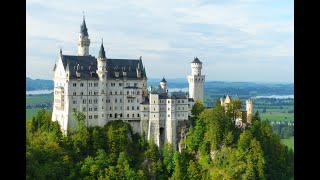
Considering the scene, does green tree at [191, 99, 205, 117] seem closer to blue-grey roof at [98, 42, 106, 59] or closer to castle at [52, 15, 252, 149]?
castle at [52, 15, 252, 149]

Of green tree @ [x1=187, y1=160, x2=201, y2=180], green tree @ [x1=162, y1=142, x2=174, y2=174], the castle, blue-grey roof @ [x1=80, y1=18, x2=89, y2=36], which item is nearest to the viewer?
green tree @ [x1=187, y1=160, x2=201, y2=180]

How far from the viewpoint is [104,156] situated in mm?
58250

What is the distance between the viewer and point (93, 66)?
62.3 m

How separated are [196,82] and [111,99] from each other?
42.2 ft

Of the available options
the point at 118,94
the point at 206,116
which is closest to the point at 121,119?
the point at 118,94

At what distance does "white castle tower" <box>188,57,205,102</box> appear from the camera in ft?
222

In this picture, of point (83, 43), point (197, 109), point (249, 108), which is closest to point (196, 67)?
point (197, 109)

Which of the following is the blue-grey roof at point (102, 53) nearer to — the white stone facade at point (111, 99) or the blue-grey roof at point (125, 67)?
the white stone facade at point (111, 99)

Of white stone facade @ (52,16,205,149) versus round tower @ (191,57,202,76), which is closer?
white stone facade @ (52,16,205,149)

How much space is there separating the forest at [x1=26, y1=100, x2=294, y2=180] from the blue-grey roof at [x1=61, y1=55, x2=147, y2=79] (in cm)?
528

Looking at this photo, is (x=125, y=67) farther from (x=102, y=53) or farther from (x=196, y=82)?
(x=196, y=82)

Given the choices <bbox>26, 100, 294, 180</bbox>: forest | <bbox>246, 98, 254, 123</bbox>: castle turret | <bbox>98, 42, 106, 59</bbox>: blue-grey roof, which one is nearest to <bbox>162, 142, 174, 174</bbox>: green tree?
<bbox>26, 100, 294, 180</bbox>: forest

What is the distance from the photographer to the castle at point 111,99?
59750 millimetres
